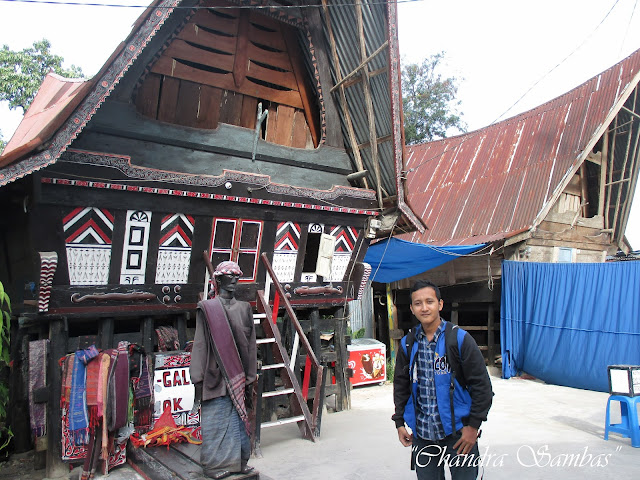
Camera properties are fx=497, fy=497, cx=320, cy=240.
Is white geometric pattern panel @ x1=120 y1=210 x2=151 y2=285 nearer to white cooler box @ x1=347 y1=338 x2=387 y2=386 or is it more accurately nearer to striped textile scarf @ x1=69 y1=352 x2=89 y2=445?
striped textile scarf @ x1=69 y1=352 x2=89 y2=445

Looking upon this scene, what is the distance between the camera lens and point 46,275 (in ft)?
16.8

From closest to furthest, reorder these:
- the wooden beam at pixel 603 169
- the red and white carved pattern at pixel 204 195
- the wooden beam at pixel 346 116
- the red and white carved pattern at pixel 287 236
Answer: the red and white carved pattern at pixel 204 195
the red and white carved pattern at pixel 287 236
the wooden beam at pixel 346 116
the wooden beam at pixel 603 169

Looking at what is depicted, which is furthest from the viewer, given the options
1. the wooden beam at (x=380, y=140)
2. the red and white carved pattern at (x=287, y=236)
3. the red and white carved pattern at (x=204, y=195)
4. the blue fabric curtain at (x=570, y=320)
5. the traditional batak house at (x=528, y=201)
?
the traditional batak house at (x=528, y=201)

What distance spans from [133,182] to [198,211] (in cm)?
88

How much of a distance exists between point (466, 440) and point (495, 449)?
10.2ft

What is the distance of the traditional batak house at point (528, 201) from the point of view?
11.1 meters

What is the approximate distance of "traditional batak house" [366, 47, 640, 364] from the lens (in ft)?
36.5

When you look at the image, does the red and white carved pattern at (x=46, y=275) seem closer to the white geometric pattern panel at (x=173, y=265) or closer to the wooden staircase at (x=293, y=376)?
the white geometric pattern panel at (x=173, y=265)

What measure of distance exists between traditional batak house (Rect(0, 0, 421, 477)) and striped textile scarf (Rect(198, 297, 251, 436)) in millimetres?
1664

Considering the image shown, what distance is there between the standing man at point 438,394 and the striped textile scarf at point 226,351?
1.62 m

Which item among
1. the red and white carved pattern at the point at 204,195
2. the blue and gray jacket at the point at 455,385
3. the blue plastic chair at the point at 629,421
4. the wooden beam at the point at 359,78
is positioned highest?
the wooden beam at the point at 359,78

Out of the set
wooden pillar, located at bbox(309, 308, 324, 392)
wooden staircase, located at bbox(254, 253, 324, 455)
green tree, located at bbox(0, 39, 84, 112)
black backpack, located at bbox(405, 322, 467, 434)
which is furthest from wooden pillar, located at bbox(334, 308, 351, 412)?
green tree, located at bbox(0, 39, 84, 112)

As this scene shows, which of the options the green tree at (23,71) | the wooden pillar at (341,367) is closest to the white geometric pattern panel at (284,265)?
the wooden pillar at (341,367)

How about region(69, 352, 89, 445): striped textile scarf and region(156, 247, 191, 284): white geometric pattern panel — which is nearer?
region(69, 352, 89, 445): striped textile scarf
